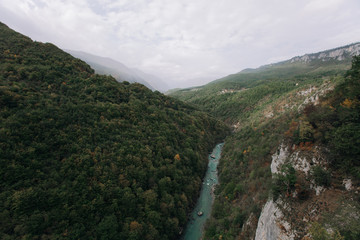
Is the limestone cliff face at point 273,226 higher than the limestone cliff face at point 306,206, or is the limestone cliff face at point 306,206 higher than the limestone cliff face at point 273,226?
the limestone cliff face at point 306,206

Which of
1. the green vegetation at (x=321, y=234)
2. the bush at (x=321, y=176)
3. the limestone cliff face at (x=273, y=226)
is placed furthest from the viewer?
the limestone cliff face at (x=273, y=226)

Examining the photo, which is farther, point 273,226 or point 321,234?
point 273,226

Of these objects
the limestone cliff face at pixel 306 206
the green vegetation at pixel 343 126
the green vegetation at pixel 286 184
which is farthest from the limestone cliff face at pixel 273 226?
the green vegetation at pixel 343 126

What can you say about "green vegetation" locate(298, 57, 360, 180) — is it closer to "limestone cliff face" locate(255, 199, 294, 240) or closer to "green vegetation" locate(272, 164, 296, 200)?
"green vegetation" locate(272, 164, 296, 200)

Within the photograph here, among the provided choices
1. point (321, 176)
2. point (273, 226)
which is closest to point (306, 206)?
point (321, 176)

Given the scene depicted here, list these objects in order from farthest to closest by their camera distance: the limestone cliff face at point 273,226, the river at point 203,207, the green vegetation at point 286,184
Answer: the river at point 203,207, the green vegetation at point 286,184, the limestone cliff face at point 273,226

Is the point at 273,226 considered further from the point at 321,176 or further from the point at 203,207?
the point at 203,207

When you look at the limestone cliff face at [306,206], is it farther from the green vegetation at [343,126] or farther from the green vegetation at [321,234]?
the green vegetation at [343,126]

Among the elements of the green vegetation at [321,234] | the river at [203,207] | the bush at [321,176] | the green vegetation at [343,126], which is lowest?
the river at [203,207]
